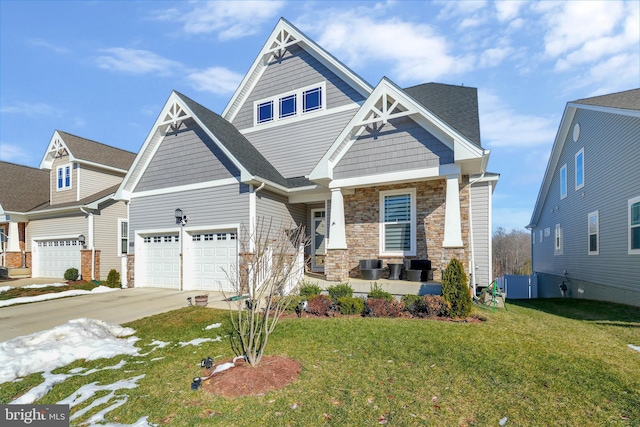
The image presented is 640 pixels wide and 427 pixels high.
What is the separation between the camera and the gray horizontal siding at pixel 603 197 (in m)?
10.2

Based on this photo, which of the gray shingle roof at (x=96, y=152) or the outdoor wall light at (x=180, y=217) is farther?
the gray shingle roof at (x=96, y=152)

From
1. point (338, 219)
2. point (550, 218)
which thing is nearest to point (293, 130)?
point (338, 219)

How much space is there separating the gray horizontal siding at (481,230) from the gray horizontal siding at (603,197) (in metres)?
3.85

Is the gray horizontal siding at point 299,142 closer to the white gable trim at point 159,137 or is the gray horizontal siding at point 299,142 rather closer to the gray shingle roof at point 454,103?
the white gable trim at point 159,137

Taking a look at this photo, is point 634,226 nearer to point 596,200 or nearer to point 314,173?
point 596,200

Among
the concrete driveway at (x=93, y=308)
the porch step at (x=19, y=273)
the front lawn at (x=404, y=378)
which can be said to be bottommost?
the porch step at (x=19, y=273)

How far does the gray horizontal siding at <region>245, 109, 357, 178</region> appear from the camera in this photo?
1320 cm

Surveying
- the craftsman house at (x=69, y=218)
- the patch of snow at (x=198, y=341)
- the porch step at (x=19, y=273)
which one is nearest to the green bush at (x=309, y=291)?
the patch of snow at (x=198, y=341)

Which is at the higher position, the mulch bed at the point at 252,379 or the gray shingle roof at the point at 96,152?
the gray shingle roof at the point at 96,152

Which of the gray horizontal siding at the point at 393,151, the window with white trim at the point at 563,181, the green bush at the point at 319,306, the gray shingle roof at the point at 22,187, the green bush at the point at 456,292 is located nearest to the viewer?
the green bush at the point at 456,292

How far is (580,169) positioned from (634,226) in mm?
4954

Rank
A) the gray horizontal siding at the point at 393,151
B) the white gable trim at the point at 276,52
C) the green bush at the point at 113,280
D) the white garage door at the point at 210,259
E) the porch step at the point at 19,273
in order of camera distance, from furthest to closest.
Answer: the porch step at the point at 19,273 → the green bush at the point at 113,280 → the white gable trim at the point at 276,52 → the white garage door at the point at 210,259 → the gray horizontal siding at the point at 393,151

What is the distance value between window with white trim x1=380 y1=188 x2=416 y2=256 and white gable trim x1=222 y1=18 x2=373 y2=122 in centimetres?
420

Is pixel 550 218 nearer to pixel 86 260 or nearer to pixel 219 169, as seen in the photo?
pixel 219 169
